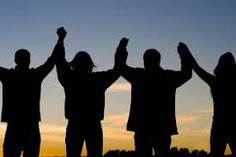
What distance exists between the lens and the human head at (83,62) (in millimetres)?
8875

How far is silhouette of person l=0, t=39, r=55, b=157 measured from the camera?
860 cm

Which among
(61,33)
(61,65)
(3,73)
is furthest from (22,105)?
(61,33)

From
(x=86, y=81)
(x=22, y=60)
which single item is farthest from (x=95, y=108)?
(x=22, y=60)

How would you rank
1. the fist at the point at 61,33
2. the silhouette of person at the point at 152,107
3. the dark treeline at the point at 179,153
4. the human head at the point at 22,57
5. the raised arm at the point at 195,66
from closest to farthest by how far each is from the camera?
the silhouette of person at the point at 152,107 < the human head at the point at 22,57 < the raised arm at the point at 195,66 < the fist at the point at 61,33 < the dark treeline at the point at 179,153

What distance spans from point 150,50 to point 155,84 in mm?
677

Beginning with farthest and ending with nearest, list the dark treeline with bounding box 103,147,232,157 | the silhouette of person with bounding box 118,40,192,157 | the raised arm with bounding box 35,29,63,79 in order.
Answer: the dark treeline with bounding box 103,147,232,157, the raised arm with bounding box 35,29,63,79, the silhouette of person with bounding box 118,40,192,157

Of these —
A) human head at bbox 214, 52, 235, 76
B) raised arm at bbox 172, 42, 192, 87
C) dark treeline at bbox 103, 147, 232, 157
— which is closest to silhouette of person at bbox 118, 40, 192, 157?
raised arm at bbox 172, 42, 192, 87

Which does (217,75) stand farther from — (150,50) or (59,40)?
(59,40)

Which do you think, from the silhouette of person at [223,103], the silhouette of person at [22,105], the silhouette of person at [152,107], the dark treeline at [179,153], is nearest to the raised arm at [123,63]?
the silhouette of person at [152,107]

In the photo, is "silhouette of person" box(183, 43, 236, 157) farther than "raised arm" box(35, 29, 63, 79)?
No

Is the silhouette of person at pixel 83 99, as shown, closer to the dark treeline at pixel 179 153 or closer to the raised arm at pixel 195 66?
the raised arm at pixel 195 66

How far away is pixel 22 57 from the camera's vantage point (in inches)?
342

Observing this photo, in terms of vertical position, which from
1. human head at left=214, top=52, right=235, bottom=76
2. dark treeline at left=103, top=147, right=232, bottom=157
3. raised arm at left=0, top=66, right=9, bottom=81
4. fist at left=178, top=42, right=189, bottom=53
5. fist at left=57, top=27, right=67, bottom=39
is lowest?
dark treeline at left=103, top=147, right=232, bottom=157

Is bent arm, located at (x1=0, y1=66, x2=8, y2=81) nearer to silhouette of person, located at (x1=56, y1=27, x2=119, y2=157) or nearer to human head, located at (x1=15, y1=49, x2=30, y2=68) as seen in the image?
human head, located at (x1=15, y1=49, x2=30, y2=68)
